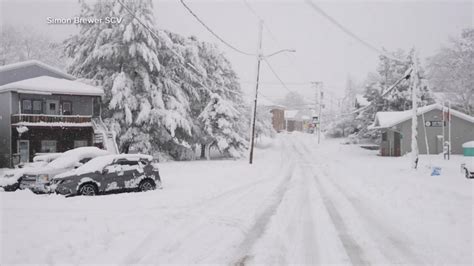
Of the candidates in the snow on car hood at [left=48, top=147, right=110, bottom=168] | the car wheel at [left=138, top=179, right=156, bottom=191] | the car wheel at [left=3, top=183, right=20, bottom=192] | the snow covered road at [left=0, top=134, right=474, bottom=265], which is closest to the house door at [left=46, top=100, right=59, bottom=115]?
the snow on car hood at [left=48, top=147, right=110, bottom=168]

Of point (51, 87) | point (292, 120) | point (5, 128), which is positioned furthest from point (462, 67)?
point (292, 120)

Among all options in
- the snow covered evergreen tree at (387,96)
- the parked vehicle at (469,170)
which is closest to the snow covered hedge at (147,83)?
the parked vehicle at (469,170)

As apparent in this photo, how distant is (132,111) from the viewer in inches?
1211

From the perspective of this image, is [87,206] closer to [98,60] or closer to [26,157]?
[26,157]

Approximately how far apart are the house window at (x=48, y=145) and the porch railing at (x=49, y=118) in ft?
7.37

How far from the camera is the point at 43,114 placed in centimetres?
2755

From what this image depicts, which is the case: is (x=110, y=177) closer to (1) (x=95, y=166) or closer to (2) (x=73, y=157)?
(1) (x=95, y=166)

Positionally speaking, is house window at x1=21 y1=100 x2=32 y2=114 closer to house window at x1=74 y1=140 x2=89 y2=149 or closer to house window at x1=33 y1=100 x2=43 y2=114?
house window at x1=33 y1=100 x2=43 y2=114

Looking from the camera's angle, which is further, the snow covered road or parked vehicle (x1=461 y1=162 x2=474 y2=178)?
parked vehicle (x1=461 y1=162 x2=474 y2=178)

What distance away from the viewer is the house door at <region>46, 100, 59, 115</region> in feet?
95.0

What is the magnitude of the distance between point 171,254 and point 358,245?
13.0 ft

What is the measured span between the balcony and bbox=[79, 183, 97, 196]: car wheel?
53.1 ft

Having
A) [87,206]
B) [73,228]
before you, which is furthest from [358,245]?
[87,206]

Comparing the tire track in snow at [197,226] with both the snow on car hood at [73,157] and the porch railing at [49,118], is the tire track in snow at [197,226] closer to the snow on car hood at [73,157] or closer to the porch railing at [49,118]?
the snow on car hood at [73,157]
